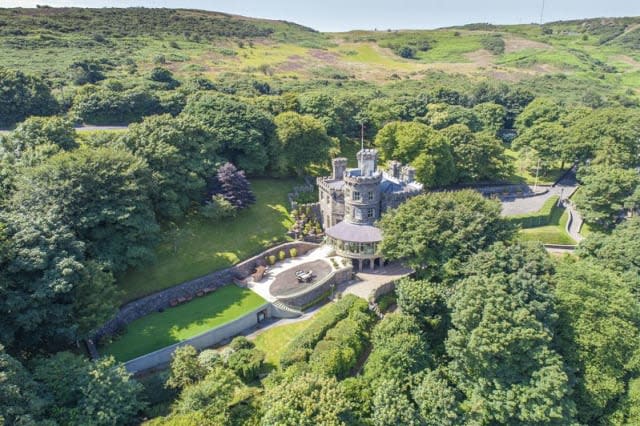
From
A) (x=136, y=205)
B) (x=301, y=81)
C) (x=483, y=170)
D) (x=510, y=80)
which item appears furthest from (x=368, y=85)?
(x=136, y=205)

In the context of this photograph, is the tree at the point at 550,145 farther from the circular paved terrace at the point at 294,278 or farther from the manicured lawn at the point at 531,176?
the circular paved terrace at the point at 294,278

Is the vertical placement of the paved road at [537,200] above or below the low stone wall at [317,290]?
above

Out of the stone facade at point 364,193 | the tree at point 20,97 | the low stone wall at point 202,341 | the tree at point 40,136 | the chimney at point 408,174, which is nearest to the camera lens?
the low stone wall at point 202,341

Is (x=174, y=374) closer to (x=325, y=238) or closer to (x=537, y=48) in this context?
(x=325, y=238)

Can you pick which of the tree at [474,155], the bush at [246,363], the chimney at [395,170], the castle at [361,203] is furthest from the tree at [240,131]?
the bush at [246,363]

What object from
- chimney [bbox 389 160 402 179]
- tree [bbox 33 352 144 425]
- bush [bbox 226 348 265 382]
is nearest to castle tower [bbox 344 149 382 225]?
chimney [bbox 389 160 402 179]

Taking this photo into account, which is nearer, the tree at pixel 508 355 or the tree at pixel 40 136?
the tree at pixel 508 355

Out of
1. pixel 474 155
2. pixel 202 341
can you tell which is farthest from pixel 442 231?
pixel 474 155
